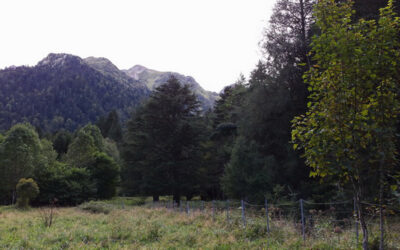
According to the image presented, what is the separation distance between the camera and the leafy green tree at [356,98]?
436cm

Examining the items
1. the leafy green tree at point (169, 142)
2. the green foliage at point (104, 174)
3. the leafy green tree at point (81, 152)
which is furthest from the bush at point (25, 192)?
the leafy green tree at point (81, 152)

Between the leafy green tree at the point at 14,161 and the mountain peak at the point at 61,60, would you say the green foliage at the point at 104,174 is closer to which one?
the leafy green tree at the point at 14,161

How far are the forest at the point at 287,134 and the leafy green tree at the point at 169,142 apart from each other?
11cm

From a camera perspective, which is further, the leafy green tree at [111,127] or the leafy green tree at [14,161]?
the leafy green tree at [111,127]

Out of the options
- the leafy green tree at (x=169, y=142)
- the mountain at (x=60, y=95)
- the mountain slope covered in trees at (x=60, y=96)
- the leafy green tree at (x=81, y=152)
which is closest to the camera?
the leafy green tree at (x=169, y=142)

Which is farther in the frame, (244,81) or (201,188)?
(244,81)

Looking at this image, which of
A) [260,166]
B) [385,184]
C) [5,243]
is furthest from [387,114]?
[260,166]

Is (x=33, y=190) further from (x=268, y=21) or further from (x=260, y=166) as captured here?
(x=268, y=21)

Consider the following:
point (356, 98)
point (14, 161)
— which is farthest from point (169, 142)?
point (356, 98)

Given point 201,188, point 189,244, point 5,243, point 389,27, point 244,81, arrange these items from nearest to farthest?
point 389,27 → point 189,244 → point 5,243 → point 201,188 → point 244,81

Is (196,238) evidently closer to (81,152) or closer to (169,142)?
(169,142)

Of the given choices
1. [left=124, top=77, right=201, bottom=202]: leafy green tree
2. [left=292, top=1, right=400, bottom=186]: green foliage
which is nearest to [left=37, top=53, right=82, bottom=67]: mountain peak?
[left=124, top=77, right=201, bottom=202]: leafy green tree

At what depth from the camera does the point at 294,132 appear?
475 cm

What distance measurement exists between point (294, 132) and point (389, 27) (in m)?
2.15
